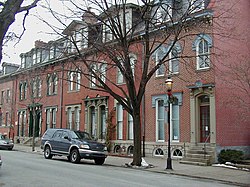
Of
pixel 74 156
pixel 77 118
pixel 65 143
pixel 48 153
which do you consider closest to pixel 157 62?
pixel 65 143

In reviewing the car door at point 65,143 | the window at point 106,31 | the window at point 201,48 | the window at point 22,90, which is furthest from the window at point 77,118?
the window at point 201,48

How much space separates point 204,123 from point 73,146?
7.83m

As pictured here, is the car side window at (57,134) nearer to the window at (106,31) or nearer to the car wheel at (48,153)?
the car wheel at (48,153)

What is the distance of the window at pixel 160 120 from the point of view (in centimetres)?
2284

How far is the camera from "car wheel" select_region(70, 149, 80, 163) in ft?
60.3

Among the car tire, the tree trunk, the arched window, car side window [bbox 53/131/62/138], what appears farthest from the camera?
the arched window

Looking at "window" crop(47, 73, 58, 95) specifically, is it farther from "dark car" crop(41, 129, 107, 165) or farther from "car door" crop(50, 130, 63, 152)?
"car door" crop(50, 130, 63, 152)

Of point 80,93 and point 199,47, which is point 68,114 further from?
point 199,47

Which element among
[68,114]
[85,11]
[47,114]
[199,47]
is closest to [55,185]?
[85,11]

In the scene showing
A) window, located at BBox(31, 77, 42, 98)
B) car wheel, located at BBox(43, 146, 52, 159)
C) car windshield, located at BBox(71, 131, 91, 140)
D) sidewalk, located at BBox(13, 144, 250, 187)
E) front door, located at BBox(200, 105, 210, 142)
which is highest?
window, located at BBox(31, 77, 42, 98)

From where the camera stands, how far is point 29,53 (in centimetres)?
3922

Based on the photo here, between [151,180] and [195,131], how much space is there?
8.41 m

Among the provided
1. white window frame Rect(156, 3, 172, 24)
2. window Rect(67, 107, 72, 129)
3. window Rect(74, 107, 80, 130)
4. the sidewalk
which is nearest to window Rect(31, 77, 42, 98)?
window Rect(67, 107, 72, 129)

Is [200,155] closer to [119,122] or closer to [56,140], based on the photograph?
[56,140]
